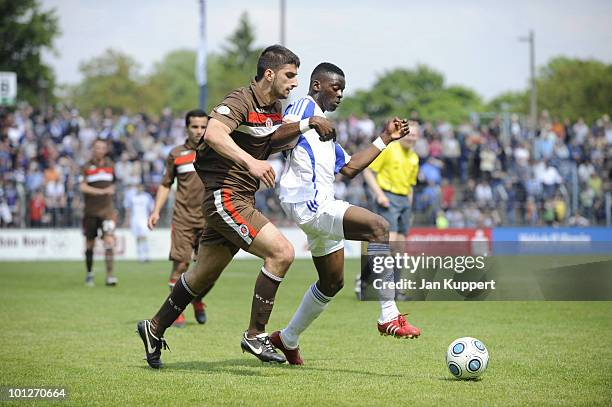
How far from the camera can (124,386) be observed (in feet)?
23.0

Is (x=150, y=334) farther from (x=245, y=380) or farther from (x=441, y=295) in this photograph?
(x=441, y=295)

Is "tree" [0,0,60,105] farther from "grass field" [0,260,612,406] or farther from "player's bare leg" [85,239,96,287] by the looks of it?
"grass field" [0,260,612,406]

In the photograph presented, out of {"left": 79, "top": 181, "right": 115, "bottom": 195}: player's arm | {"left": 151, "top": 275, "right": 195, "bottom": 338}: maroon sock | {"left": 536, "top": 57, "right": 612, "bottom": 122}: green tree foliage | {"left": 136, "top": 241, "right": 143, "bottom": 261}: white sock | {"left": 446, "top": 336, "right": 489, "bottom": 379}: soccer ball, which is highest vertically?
{"left": 536, "top": 57, "right": 612, "bottom": 122}: green tree foliage

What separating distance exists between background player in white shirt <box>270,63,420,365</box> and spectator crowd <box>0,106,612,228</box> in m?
20.0

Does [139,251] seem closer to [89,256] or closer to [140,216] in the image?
[140,216]

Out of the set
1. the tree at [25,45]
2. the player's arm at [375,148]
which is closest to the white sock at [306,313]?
the player's arm at [375,148]

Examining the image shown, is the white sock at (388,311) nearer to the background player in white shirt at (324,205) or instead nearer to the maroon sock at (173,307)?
the background player in white shirt at (324,205)

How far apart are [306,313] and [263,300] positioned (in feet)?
1.91

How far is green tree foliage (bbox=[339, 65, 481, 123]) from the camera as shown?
91438 millimetres

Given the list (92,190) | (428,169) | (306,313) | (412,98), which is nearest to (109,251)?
(92,190)

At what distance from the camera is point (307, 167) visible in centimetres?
785

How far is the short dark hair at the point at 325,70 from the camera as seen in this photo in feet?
26.9

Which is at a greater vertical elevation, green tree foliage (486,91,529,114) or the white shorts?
green tree foliage (486,91,529,114)

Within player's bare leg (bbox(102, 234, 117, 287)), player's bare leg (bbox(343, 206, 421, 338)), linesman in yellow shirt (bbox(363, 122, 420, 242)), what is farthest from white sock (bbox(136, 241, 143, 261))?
player's bare leg (bbox(343, 206, 421, 338))
